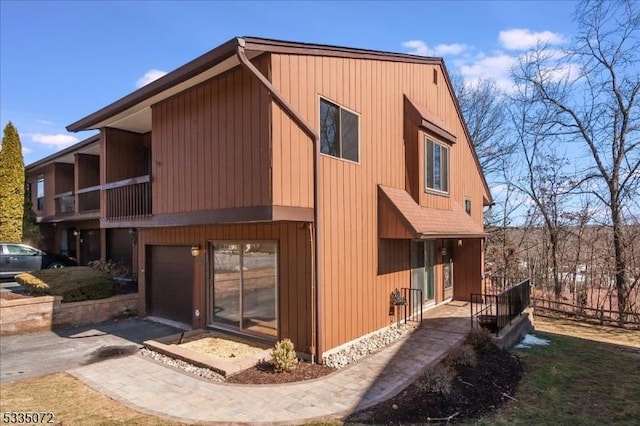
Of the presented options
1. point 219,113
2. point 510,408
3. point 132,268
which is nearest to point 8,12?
point 219,113

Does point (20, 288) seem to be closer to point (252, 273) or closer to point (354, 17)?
point (252, 273)

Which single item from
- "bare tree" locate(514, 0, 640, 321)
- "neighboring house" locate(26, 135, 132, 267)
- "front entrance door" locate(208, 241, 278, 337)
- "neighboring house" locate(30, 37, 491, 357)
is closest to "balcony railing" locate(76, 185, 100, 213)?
"neighboring house" locate(26, 135, 132, 267)

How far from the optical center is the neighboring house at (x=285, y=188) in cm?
661

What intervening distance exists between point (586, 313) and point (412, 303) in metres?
7.80

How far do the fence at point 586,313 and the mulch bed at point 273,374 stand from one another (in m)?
11.2

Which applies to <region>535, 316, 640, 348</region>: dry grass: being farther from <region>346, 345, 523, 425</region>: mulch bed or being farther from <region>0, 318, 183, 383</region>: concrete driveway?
<region>0, 318, 183, 383</region>: concrete driveway

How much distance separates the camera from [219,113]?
287 inches

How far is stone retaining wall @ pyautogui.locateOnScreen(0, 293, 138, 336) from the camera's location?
367 inches

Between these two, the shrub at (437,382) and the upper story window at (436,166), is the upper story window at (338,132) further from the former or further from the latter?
the shrub at (437,382)

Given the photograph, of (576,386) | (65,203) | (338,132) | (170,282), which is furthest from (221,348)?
(65,203)

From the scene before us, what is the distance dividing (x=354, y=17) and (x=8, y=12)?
29.7 ft

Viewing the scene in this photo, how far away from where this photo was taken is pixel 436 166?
11.1 m

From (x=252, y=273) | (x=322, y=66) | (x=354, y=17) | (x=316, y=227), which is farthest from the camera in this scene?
(x=354, y=17)

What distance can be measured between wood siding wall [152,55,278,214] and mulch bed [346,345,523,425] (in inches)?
140
